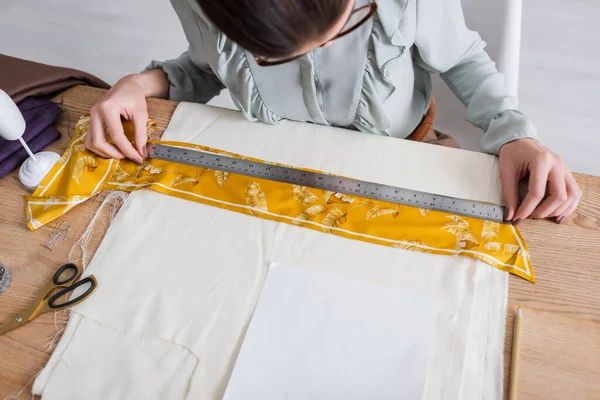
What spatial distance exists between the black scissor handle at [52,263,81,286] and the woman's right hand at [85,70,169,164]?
0.24 m

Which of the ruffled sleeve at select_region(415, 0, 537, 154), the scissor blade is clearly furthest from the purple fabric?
the ruffled sleeve at select_region(415, 0, 537, 154)

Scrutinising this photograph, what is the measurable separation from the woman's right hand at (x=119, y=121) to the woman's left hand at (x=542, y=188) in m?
0.71

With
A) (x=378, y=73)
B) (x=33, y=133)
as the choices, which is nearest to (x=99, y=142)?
(x=33, y=133)

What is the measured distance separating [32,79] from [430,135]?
90cm

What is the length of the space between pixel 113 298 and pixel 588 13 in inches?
80.6

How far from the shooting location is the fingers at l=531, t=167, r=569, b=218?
2.69 ft

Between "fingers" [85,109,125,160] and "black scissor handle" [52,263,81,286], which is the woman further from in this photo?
"black scissor handle" [52,263,81,286]

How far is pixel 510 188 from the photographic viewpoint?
2.82 feet

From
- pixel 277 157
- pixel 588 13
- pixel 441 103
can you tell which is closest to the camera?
pixel 277 157

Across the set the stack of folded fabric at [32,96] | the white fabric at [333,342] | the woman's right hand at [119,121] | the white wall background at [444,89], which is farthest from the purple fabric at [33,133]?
the white wall background at [444,89]

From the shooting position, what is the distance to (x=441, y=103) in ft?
4.14

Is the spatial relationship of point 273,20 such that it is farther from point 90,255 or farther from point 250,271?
point 90,255

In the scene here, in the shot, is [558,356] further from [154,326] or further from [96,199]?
[96,199]

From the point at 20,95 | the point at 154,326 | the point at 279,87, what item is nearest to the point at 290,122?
the point at 279,87
